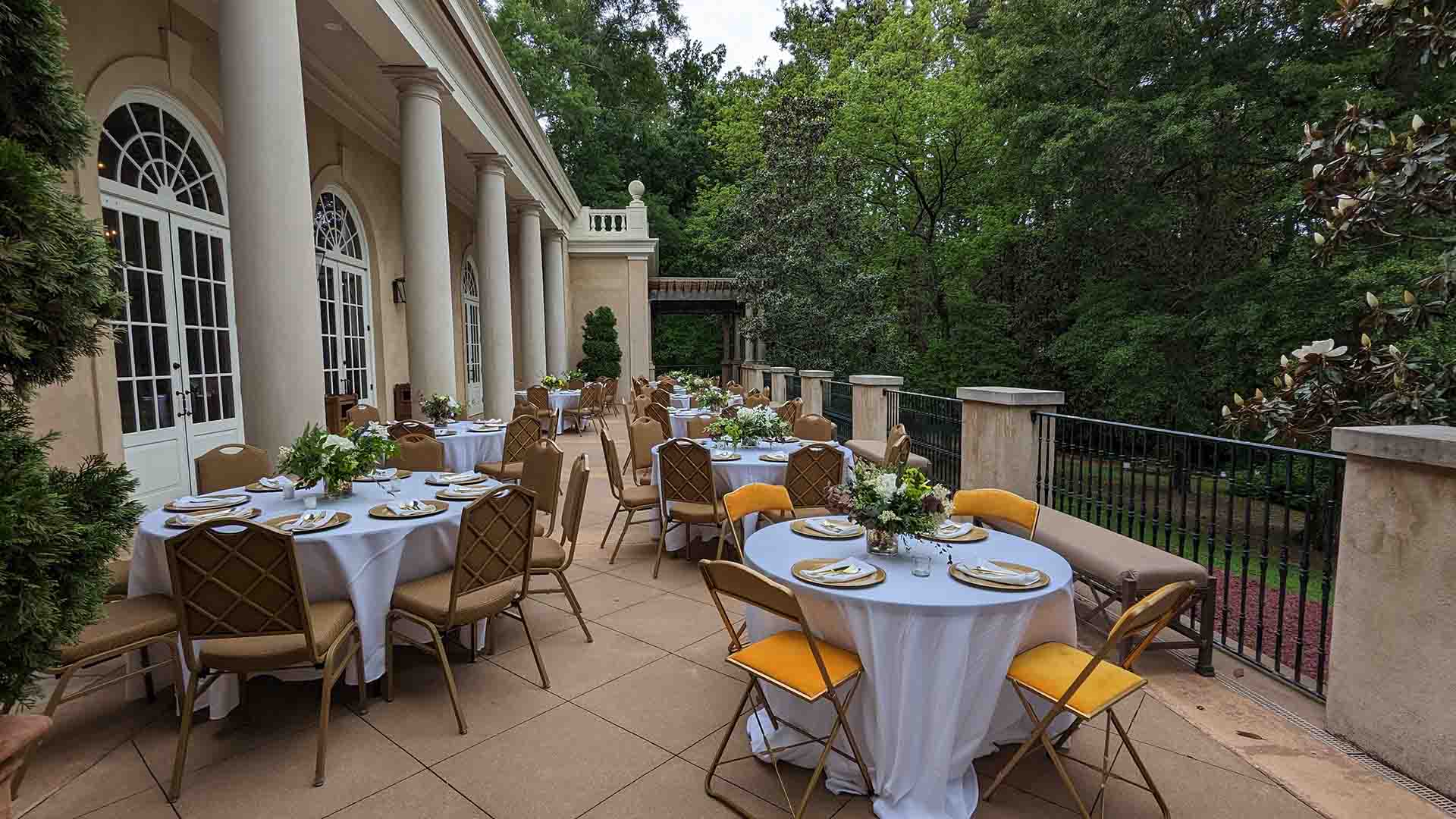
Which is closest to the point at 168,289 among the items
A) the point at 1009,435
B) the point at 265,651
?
the point at 265,651

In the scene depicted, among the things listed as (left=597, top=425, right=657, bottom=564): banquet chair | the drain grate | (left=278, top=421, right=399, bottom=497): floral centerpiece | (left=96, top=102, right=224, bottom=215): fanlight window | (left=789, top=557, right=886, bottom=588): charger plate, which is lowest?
the drain grate

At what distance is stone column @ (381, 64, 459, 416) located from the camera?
25.1 feet

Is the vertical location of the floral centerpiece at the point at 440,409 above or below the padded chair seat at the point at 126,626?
above

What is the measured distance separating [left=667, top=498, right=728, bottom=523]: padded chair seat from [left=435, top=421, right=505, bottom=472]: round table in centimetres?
264

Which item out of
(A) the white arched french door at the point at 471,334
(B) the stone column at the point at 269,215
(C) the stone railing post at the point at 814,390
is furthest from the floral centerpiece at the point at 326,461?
(A) the white arched french door at the point at 471,334

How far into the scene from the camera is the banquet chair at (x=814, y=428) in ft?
24.3

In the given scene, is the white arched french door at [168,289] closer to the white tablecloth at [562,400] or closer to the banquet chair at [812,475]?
the banquet chair at [812,475]

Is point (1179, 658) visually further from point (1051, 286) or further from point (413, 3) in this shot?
point (1051, 286)

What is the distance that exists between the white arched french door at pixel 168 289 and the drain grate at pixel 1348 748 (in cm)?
753

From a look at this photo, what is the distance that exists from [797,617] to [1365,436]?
2448 mm

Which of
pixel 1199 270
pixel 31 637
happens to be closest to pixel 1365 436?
pixel 31 637

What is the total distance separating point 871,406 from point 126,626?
7678 mm

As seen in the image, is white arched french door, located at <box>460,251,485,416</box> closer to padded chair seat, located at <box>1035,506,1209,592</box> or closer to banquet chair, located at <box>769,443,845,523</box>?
banquet chair, located at <box>769,443,845,523</box>

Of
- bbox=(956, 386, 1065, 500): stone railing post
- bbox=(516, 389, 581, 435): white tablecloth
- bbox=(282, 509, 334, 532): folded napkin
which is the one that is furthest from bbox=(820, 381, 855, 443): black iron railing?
bbox=(282, 509, 334, 532): folded napkin
